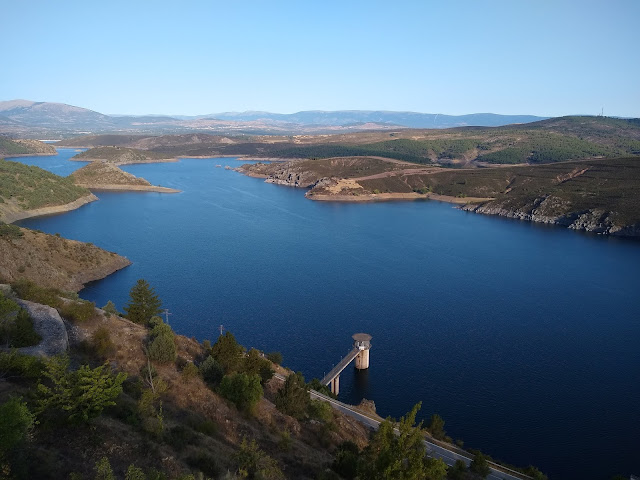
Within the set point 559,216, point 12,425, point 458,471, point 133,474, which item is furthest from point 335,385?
point 559,216

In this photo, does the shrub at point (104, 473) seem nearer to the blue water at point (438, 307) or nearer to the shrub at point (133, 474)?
the shrub at point (133, 474)

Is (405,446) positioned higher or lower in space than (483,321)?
higher

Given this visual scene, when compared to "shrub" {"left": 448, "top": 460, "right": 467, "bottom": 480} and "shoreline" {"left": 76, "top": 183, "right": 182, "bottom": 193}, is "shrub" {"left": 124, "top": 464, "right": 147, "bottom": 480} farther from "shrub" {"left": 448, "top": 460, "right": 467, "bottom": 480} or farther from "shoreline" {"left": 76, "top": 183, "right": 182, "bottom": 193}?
Result: "shoreline" {"left": 76, "top": 183, "right": 182, "bottom": 193}

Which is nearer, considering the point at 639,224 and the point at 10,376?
the point at 10,376

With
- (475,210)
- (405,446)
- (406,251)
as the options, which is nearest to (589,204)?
(475,210)

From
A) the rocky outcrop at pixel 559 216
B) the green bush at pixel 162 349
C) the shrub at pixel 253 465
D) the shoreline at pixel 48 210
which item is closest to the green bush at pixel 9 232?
the shoreline at pixel 48 210

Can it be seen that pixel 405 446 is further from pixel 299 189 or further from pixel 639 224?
pixel 299 189

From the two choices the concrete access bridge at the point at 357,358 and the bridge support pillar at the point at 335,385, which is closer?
the bridge support pillar at the point at 335,385
